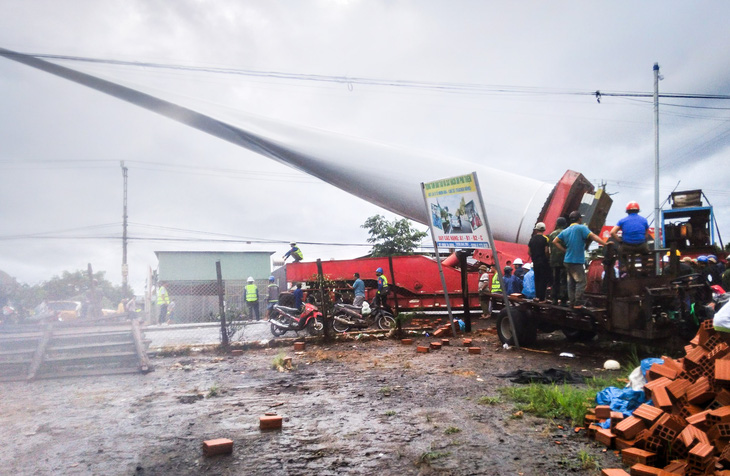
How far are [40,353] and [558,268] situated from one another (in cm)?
809

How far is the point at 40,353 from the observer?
23.0ft

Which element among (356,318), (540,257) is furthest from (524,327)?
(356,318)

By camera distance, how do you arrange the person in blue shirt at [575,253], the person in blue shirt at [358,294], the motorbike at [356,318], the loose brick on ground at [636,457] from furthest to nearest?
the person in blue shirt at [358,294]
the motorbike at [356,318]
the person in blue shirt at [575,253]
the loose brick on ground at [636,457]

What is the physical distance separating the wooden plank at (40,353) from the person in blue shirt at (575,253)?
7761 millimetres

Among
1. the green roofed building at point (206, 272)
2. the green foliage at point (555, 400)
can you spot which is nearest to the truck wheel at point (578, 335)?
the green foliage at point (555, 400)

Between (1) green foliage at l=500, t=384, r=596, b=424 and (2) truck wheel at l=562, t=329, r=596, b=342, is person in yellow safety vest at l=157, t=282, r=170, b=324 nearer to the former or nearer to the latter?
(2) truck wheel at l=562, t=329, r=596, b=342

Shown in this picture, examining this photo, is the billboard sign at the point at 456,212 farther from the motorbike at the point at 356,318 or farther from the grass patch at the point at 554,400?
the grass patch at the point at 554,400

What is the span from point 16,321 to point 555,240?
9935mm

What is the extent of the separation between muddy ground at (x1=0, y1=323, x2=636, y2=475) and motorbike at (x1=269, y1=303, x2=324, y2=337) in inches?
128

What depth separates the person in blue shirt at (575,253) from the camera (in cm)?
685

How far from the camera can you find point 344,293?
44.0 feet

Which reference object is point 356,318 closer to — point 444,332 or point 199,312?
point 444,332

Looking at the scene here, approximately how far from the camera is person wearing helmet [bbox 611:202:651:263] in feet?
20.6

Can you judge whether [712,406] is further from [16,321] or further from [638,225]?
[16,321]
